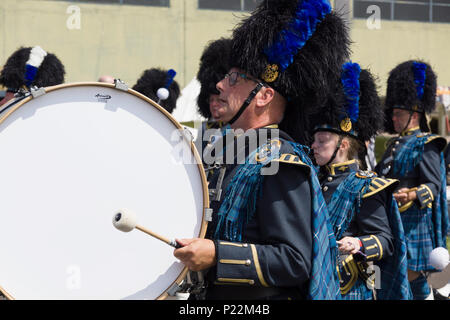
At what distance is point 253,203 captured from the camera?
240 centimetres

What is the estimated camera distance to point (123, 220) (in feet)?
7.34

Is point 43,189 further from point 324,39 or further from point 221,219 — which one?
point 324,39

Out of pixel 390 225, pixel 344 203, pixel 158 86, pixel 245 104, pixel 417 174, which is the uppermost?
pixel 158 86

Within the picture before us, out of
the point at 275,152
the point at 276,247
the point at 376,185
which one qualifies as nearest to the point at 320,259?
the point at 276,247

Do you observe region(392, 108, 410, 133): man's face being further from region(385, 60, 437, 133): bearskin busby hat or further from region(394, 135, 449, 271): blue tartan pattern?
region(394, 135, 449, 271): blue tartan pattern

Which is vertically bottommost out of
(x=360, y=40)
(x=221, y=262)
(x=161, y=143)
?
(x=221, y=262)

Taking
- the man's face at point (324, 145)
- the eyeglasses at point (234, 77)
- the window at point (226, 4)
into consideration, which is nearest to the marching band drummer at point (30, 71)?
the man's face at point (324, 145)

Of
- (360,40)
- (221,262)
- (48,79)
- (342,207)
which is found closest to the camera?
(221,262)

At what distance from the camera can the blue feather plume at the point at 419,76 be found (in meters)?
6.35

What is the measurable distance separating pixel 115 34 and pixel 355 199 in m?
13.2

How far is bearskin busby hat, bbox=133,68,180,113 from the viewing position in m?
6.76

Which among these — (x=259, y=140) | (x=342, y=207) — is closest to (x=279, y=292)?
(x=259, y=140)

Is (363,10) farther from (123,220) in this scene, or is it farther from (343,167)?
(123,220)

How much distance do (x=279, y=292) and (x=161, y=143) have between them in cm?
69
